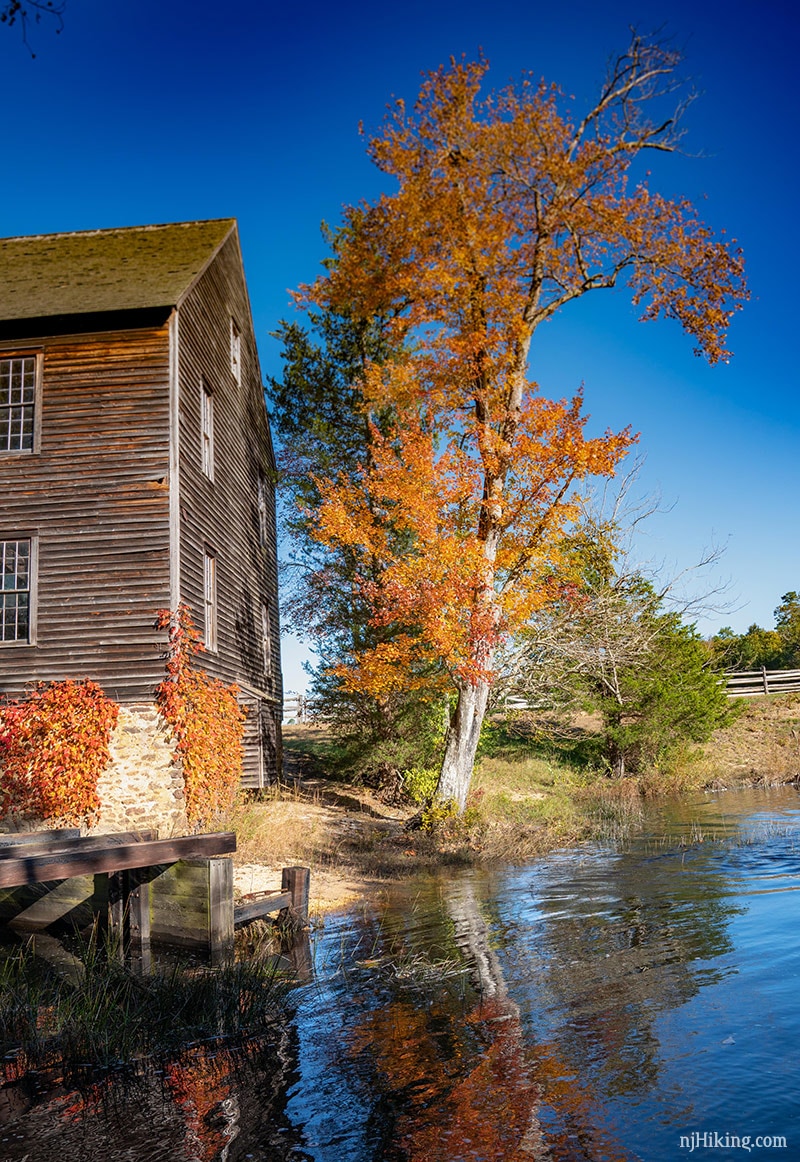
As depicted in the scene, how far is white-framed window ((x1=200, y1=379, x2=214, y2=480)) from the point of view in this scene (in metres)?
18.3

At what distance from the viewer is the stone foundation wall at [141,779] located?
1440cm

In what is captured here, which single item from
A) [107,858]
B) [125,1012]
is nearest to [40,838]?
[107,858]

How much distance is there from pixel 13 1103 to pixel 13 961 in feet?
10.9

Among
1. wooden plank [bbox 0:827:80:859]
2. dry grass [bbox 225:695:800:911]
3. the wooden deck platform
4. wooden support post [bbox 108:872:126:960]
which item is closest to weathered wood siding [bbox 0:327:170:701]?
dry grass [bbox 225:695:800:911]

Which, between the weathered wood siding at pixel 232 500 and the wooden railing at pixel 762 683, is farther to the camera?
the wooden railing at pixel 762 683

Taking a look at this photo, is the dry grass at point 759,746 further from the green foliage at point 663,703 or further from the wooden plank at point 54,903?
the wooden plank at point 54,903

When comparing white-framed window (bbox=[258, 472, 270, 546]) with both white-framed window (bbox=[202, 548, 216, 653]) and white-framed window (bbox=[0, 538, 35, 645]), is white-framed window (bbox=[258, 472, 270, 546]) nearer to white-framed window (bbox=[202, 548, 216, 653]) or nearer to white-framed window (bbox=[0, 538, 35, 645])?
white-framed window (bbox=[202, 548, 216, 653])

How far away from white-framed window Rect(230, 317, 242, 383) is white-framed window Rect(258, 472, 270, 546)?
3380mm

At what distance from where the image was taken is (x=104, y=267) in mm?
18281

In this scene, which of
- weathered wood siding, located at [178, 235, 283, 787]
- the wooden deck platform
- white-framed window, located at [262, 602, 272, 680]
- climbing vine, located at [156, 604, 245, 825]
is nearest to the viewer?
the wooden deck platform

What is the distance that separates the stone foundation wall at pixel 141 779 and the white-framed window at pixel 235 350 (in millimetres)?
10573

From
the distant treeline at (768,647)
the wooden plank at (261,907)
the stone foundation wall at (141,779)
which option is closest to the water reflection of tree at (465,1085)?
the wooden plank at (261,907)

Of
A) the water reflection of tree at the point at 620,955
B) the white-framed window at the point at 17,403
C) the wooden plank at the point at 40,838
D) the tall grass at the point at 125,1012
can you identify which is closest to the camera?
the water reflection of tree at the point at 620,955

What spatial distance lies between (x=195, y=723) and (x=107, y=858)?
8.25 m
